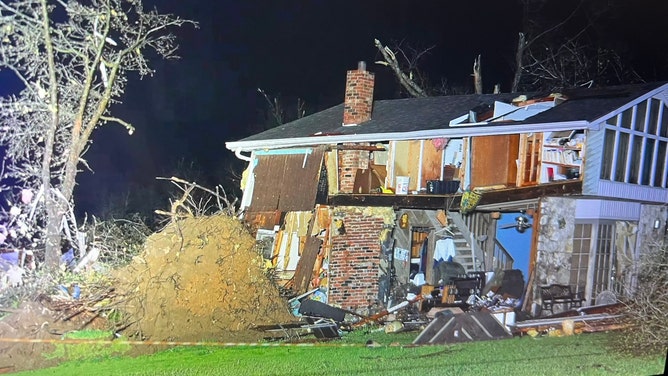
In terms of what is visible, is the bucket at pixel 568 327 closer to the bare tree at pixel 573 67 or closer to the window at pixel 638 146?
the window at pixel 638 146

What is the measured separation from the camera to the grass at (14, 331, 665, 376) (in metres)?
8.23

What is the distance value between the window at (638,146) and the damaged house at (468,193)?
0.12 ft

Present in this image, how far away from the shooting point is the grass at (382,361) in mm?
8234

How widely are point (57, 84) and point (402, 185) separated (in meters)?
6.58

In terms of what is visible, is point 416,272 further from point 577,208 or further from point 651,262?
point 651,262

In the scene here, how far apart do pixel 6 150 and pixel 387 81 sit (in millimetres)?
15209

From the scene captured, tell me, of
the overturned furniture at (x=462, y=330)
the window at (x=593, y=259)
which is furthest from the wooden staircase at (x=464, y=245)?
the overturned furniture at (x=462, y=330)

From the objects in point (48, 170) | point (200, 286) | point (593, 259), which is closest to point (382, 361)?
point (200, 286)

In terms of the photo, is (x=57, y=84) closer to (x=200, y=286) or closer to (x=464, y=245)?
(x=200, y=286)

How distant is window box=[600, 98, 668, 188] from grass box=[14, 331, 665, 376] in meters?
3.66

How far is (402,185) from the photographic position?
13828 mm

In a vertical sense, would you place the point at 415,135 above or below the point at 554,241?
above

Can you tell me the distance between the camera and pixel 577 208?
1273cm

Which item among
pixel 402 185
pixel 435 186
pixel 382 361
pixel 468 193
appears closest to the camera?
pixel 382 361
